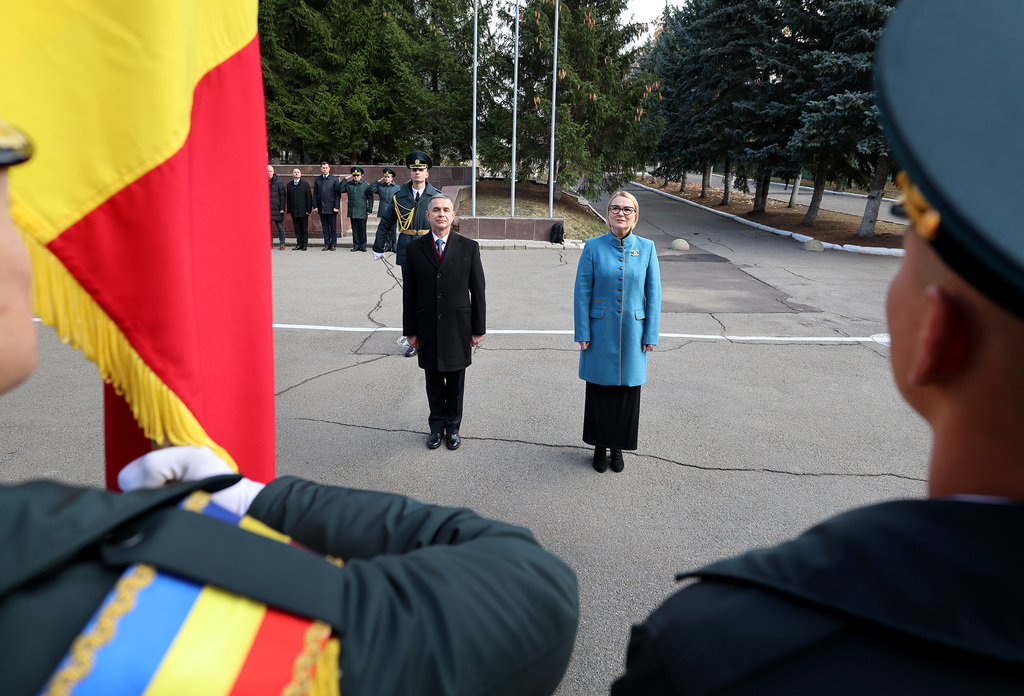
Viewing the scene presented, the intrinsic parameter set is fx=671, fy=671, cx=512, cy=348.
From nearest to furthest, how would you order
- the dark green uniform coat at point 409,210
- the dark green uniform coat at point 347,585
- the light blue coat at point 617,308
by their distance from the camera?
the dark green uniform coat at point 347,585, the light blue coat at point 617,308, the dark green uniform coat at point 409,210

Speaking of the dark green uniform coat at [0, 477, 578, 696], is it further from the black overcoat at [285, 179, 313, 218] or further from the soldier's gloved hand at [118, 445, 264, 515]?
the black overcoat at [285, 179, 313, 218]

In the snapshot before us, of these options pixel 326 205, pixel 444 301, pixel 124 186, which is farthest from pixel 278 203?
pixel 124 186

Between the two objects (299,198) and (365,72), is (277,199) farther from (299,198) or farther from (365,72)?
(365,72)

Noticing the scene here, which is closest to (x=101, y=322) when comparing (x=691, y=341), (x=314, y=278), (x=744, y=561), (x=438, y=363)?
(x=744, y=561)

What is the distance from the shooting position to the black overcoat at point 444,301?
4.97m

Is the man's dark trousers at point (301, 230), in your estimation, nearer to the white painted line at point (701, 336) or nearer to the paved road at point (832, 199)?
the white painted line at point (701, 336)

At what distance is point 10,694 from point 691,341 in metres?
7.78

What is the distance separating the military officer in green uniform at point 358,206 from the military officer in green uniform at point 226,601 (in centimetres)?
1544

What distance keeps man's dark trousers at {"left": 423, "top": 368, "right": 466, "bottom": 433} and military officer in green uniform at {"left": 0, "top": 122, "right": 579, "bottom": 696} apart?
4075 millimetres

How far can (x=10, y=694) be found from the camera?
609 mm

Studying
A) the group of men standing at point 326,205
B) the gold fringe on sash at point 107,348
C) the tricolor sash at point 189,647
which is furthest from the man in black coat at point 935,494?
the group of men standing at point 326,205

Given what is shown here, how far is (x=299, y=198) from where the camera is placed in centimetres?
1598

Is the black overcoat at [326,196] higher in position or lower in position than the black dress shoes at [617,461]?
higher

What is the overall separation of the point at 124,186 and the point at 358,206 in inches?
582
